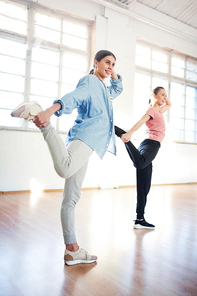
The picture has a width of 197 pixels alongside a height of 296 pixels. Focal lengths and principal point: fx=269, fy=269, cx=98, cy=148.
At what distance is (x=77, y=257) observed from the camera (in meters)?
1.66

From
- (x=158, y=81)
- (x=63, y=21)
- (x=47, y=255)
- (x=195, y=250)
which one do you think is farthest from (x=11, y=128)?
(x=158, y=81)

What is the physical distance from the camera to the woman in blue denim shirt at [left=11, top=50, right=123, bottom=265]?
4.72 feet

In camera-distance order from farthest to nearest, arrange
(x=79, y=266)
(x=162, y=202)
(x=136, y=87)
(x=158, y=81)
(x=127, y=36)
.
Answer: (x=158, y=81) < (x=136, y=87) < (x=127, y=36) < (x=162, y=202) < (x=79, y=266)

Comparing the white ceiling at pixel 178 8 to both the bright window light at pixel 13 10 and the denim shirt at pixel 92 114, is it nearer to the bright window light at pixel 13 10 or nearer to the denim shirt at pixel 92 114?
the bright window light at pixel 13 10

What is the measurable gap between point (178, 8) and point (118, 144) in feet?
11.9

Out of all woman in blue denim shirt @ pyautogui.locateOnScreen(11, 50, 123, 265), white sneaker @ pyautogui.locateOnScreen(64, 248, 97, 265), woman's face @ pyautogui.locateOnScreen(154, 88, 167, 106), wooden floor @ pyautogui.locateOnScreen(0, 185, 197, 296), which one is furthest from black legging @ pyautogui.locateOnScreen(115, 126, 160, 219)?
white sneaker @ pyautogui.locateOnScreen(64, 248, 97, 265)

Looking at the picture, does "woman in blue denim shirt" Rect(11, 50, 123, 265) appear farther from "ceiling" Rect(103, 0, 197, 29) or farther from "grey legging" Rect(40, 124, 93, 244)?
"ceiling" Rect(103, 0, 197, 29)

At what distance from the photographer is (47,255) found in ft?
5.82

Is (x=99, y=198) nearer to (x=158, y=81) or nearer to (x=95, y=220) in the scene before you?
(x=95, y=220)

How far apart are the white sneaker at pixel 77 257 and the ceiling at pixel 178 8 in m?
5.72

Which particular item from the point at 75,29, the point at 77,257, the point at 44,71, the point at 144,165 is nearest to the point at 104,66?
the point at 144,165

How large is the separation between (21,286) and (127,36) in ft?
17.5

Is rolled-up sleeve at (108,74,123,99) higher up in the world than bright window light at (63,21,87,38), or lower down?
lower down

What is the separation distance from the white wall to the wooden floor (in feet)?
3.96
